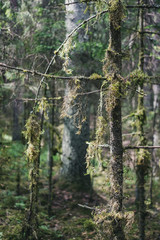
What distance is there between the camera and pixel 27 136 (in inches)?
162

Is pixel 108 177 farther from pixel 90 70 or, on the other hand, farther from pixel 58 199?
pixel 90 70

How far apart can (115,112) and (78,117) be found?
0.72 meters

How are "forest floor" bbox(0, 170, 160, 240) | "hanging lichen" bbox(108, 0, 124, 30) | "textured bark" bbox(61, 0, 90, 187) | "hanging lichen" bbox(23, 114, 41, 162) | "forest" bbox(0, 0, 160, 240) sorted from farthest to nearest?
"textured bark" bbox(61, 0, 90, 187) < "forest floor" bbox(0, 170, 160, 240) < "hanging lichen" bbox(23, 114, 41, 162) < "forest" bbox(0, 0, 160, 240) < "hanging lichen" bbox(108, 0, 124, 30)

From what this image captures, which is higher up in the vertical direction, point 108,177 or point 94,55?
point 94,55

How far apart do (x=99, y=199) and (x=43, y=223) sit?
300 cm

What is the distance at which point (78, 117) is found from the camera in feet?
13.7

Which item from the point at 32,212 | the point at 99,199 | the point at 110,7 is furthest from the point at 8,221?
the point at 110,7

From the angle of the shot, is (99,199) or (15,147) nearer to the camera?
(99,199)

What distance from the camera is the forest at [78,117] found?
383 cm

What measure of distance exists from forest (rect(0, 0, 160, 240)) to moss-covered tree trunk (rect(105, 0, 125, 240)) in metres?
0.02

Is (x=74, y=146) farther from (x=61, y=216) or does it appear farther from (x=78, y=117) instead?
(x=78, y=117)

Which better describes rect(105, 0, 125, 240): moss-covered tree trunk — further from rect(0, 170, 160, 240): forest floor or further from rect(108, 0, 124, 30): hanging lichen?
rect(0, 170, 160, 240): forest floor

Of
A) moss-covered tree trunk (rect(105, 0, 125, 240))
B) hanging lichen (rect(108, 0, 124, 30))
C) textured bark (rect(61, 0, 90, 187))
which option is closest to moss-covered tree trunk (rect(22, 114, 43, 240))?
moss-covered tree trunk (rect(105, 0, 125, 240))

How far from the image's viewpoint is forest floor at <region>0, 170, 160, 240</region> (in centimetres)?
609
